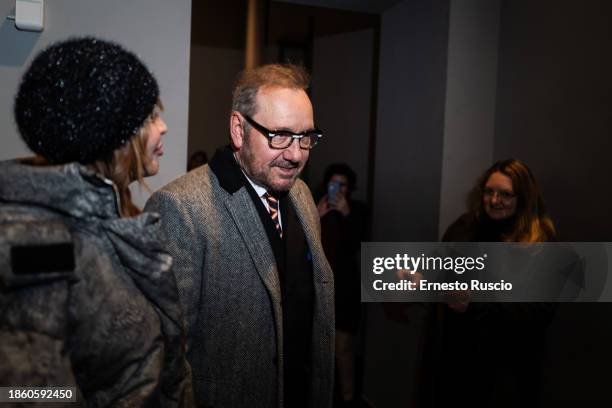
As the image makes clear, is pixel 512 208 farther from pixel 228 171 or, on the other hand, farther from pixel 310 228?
pixel 228 171

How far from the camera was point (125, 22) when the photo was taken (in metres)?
1.98

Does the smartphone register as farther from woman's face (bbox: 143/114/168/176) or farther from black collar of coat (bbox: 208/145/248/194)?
woman's face (bbox: 143/114/168/176)

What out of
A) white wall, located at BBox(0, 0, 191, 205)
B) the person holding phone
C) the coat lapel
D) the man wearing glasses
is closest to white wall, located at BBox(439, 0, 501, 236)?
the person holding phone

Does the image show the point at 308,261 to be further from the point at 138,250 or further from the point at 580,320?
→ the point at 580,320

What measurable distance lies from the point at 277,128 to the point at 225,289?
1.65 feet

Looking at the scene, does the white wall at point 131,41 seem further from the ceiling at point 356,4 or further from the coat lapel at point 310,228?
the ceiling at point 356,4

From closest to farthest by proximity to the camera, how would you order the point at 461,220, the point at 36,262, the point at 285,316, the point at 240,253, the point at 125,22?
the point at 36,262
the point at 240,253
the point at 285,316
the point at 125,22
the point at 461,220

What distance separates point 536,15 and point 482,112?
21.7 inches

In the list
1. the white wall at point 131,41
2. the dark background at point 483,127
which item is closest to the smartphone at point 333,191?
the dark background at point 483,127

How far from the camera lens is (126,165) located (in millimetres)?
931

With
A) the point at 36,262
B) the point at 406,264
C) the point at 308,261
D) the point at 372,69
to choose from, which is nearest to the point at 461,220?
the point at 406,264

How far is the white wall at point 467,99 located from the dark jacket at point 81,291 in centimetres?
208

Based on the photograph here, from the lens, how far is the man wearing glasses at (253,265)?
1.37m

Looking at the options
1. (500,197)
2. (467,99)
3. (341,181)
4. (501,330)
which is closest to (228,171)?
(500,197)
